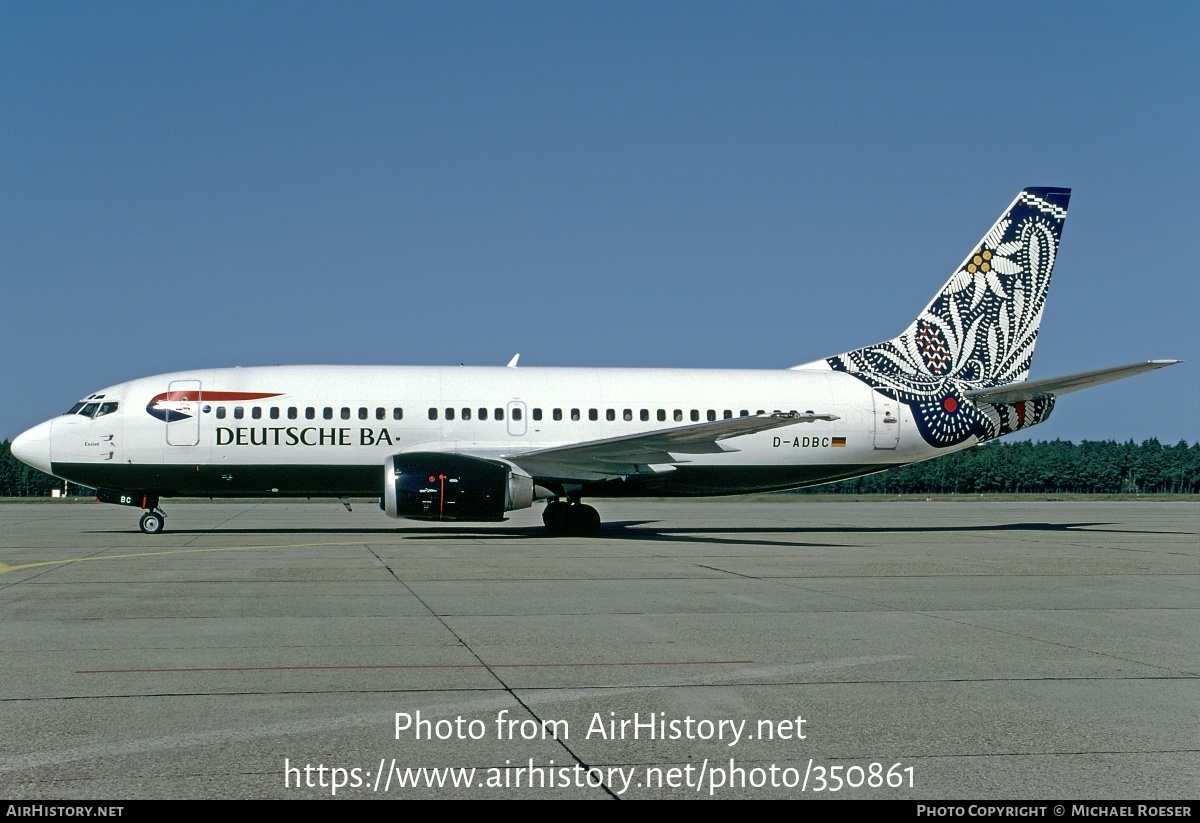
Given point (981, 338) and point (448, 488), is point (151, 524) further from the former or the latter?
point (981, 338)

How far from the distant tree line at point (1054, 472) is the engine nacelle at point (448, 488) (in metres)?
117

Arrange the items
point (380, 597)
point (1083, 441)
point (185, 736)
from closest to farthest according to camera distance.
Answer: point (185, 736), point (380, 597), point (1083, 441)

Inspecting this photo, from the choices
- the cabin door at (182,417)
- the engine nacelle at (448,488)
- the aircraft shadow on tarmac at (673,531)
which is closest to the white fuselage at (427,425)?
the cabin door at (182,417)

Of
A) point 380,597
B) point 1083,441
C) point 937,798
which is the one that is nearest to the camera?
point 937,798

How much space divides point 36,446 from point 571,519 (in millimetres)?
11541

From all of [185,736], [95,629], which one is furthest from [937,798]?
[95,629]

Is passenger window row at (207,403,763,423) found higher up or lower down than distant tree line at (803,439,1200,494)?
higher up

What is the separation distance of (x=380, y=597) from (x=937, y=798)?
835cm

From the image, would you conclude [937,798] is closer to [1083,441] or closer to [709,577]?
[709,577]

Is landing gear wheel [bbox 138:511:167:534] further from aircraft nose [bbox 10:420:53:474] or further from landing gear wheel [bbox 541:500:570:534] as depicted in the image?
landing gear wheel [bbox 541:500:570:534]

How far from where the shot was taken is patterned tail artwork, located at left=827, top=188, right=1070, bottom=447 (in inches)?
1094

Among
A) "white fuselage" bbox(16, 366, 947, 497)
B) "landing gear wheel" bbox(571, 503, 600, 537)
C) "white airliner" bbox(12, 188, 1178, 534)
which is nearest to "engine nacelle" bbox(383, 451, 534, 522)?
"white airliner" bbox(12, 188, 1178, 534)

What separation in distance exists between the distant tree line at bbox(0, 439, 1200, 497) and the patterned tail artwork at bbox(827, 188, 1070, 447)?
105245 mm

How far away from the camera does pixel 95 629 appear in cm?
980
